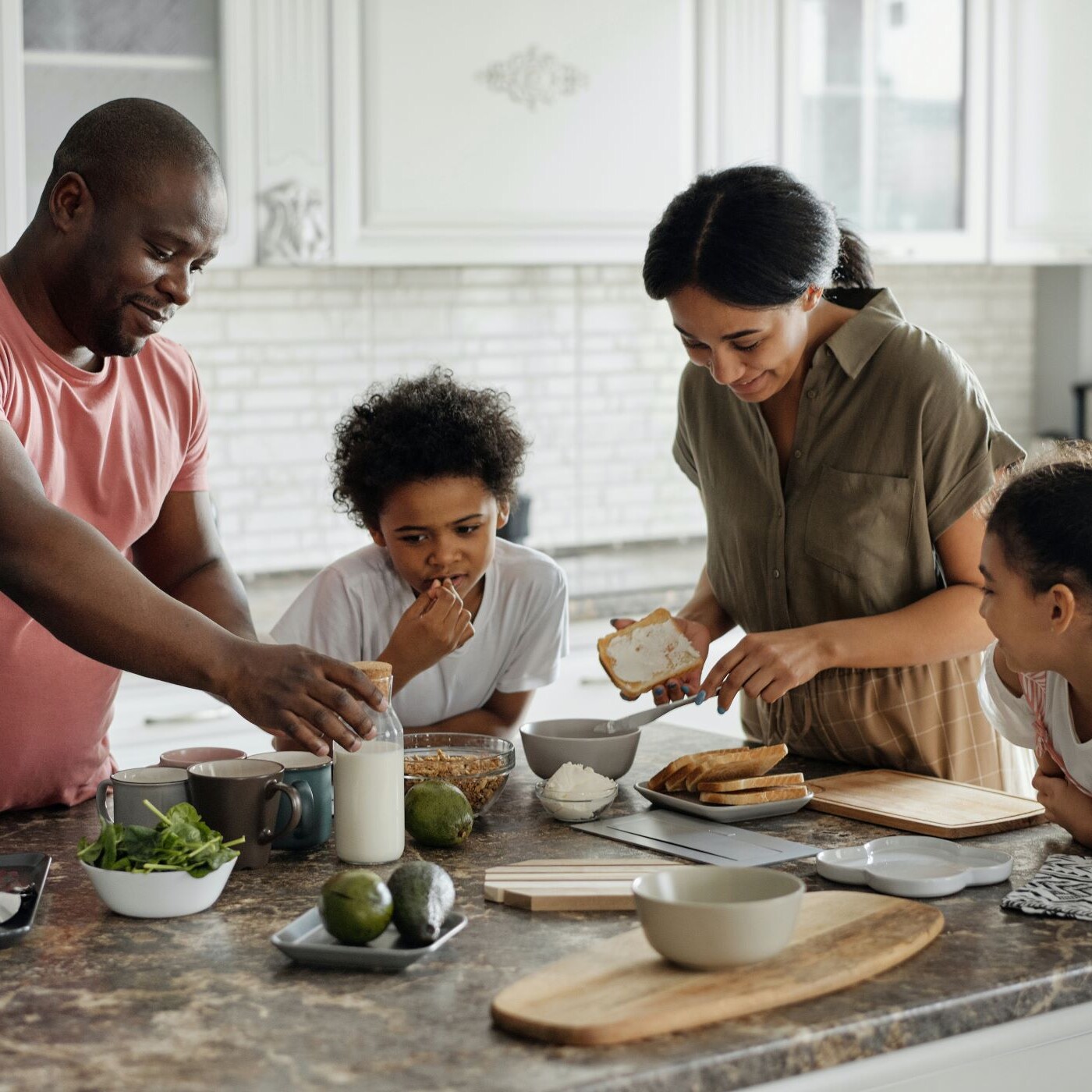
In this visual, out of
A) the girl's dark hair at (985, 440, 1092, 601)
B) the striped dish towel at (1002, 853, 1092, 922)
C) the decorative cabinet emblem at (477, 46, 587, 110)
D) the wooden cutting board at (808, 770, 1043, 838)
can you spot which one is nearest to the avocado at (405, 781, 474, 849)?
the wooden cutting board at (808, 770, 1043, 838)

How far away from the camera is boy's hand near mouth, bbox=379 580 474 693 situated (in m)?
2.15

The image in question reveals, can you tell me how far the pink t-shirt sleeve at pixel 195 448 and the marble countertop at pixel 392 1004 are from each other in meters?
0.73

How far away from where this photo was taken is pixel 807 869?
1.66 meters

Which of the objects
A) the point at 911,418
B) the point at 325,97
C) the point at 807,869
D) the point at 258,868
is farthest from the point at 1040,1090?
the point at 325,97

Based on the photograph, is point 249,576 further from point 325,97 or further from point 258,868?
point 258,868

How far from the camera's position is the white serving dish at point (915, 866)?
1.55 meters

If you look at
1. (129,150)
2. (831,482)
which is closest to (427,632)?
(831,482)

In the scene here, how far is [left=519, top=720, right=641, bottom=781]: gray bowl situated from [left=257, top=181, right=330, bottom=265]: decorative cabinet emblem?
1.69 m

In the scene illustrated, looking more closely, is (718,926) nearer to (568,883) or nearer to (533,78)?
(568,883)

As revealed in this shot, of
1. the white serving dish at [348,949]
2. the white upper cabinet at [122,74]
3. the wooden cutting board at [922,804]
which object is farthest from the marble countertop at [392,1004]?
the white upper cabinet at [122,74]

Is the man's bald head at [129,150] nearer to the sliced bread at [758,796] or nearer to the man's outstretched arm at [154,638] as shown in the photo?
the man's outstretched arm at [154,638]

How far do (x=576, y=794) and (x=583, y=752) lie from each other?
17cm

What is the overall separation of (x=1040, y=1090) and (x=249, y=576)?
2831 millimetres

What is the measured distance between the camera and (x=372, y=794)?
1694 millimetres
